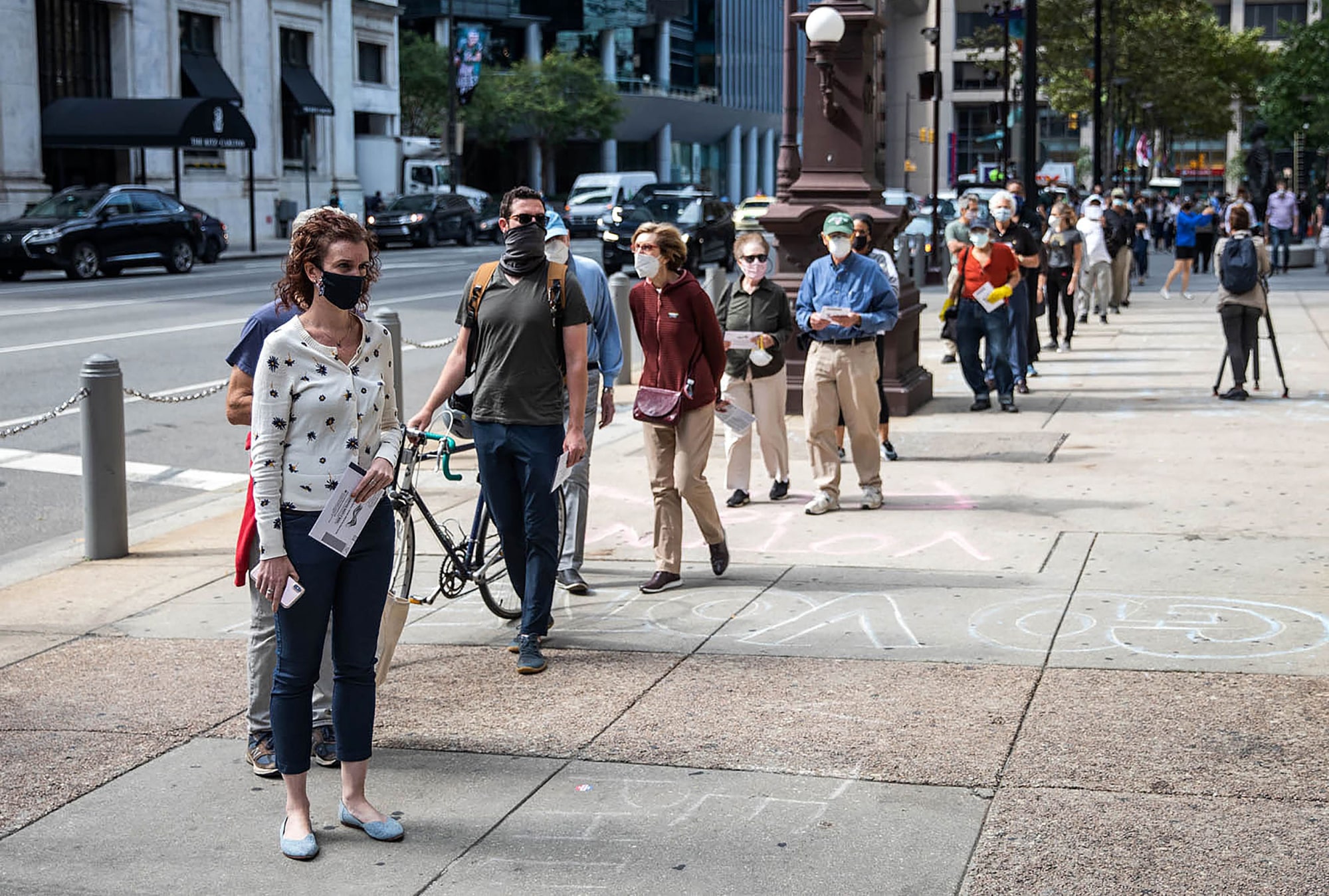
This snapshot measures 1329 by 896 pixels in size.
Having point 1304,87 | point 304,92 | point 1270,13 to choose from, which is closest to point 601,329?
point 304,92

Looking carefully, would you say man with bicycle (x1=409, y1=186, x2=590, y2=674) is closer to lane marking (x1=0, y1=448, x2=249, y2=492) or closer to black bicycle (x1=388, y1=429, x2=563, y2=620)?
black bicycle (x1=388, y1=429, x2=563, y2=620)

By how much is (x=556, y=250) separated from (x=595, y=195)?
4489cm

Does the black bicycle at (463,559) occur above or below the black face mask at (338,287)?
below

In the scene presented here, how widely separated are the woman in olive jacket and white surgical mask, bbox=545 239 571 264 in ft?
8.85

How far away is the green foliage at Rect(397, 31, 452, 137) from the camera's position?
70.6m

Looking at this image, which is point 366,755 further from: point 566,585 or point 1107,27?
point 1107,27

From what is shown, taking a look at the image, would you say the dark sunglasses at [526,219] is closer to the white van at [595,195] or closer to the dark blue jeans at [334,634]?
the dark blue jeans at [334,634]

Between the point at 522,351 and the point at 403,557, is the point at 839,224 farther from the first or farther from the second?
the point at 403,557

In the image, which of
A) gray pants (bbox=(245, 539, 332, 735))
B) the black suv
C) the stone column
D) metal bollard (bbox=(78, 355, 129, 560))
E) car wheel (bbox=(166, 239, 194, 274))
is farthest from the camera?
the stone column

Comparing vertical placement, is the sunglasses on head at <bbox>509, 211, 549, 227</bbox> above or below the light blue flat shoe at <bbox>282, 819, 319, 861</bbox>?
above

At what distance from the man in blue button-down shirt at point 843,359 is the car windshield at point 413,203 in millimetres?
41617

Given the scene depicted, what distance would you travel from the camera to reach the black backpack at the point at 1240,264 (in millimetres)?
14305

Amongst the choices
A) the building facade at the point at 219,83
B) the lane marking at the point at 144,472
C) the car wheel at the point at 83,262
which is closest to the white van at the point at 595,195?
the building facade at the point at 219,83

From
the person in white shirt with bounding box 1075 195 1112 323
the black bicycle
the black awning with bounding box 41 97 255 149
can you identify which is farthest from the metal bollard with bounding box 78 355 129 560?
the black awning with bounding box 41 97 255 149
